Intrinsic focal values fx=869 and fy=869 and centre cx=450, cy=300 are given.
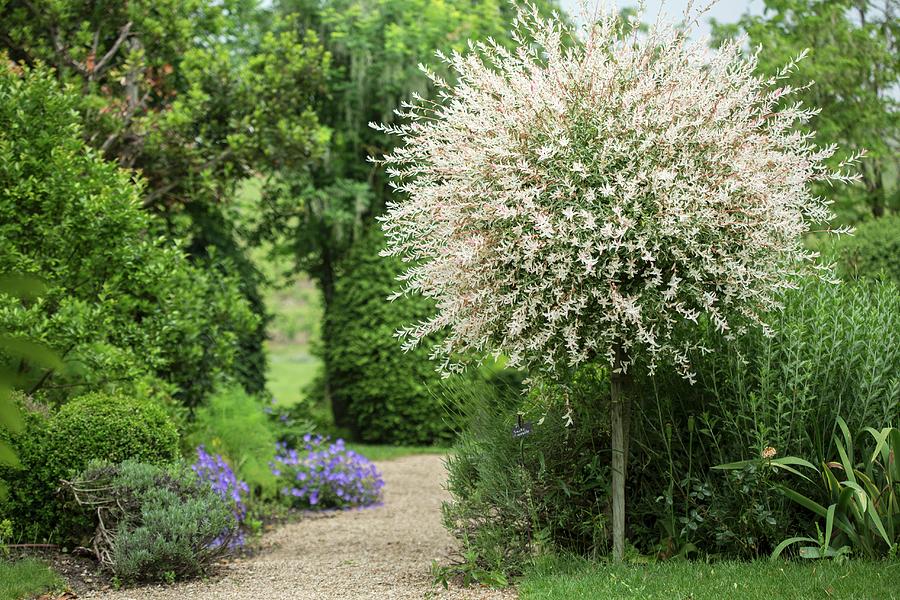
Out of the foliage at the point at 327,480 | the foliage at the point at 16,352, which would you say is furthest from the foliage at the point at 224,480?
the foliage at the point at 16,352

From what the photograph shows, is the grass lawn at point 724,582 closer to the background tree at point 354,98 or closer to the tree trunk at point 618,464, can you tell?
the tree trunk at point 618,464

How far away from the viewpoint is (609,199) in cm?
464

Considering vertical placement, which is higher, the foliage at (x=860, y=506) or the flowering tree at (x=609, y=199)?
the flowering tree at (x=609, y=199)

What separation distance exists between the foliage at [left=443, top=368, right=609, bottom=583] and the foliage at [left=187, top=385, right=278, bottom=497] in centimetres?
335

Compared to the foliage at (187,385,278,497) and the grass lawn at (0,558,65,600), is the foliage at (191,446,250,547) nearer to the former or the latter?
the foliage at (187,385,278,497)

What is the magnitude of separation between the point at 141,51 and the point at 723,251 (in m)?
7.49

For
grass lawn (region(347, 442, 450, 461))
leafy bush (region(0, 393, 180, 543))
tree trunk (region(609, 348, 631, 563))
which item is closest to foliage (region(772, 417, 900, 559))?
tree trunk (region(609, 348, 631, 563))

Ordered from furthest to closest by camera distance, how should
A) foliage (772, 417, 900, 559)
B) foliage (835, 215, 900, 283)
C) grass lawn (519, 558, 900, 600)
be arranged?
foliage (835, 215, 900, 283)
foliage (772, 417, 900, 559)
grass lawn (519, 558, 900, 600)

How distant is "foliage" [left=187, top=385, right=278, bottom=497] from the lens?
8539 mm

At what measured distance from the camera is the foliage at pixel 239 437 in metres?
8.54

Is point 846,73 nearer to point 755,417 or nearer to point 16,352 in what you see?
point 755,417

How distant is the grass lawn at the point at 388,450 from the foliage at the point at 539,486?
6.25 metres

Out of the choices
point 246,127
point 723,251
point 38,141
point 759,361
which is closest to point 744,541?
point 759,361

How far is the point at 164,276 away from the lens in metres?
7.59
